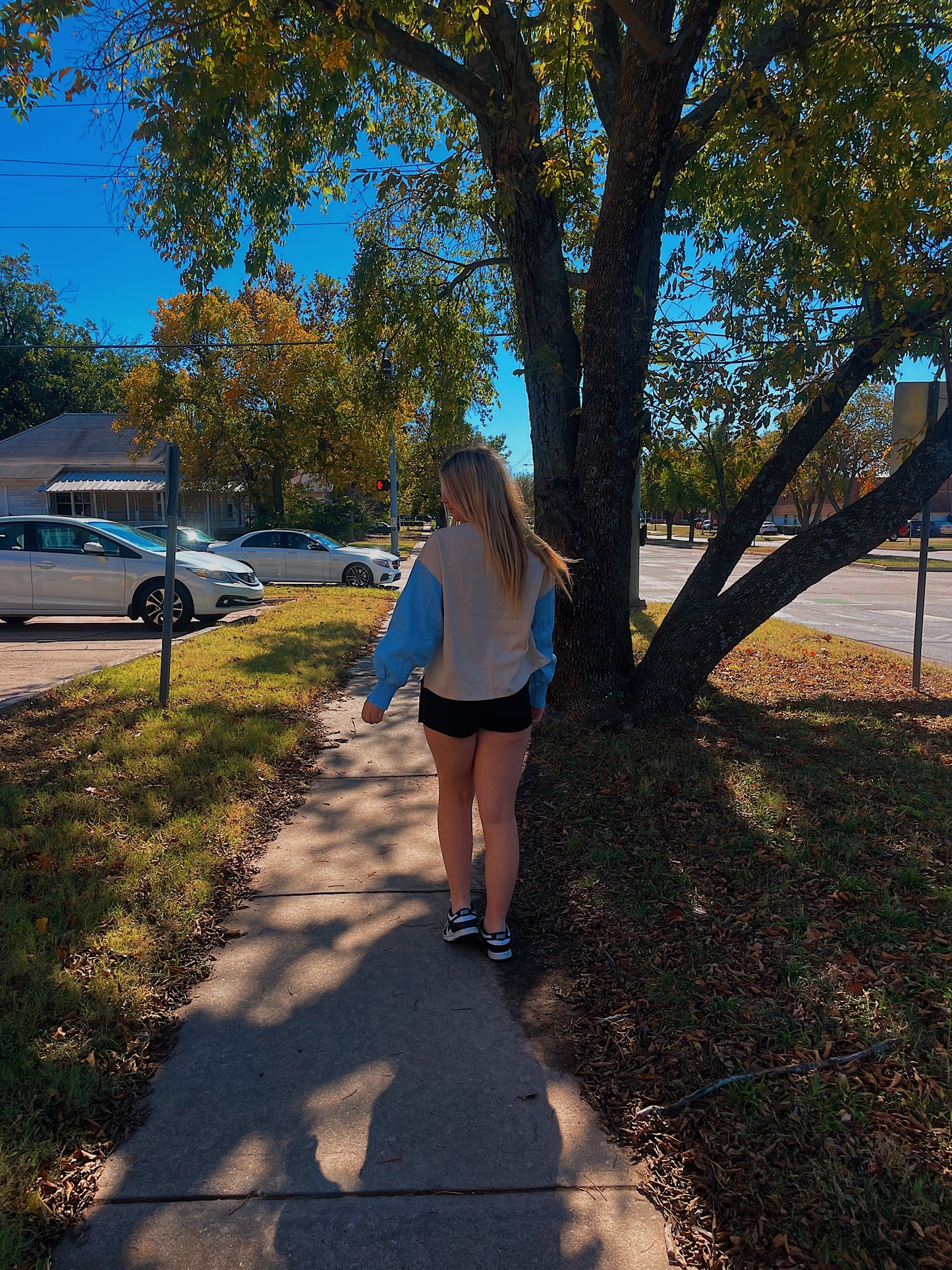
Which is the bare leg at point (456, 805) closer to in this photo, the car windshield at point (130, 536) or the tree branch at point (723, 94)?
the tree branch at point (723, 94)

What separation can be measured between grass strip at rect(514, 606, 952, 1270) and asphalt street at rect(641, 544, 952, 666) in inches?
248

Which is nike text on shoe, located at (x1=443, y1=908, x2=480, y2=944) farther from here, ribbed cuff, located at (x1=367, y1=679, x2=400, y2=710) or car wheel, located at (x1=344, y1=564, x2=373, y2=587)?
car wheel, located at (x1=344, y1=564, x2=373, y2=587)

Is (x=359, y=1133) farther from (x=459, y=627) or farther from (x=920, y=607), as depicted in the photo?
(x=920, y=607)

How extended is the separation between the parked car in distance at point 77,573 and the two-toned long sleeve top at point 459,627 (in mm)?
9638

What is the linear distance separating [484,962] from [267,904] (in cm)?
111

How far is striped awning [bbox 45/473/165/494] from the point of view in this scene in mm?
31562

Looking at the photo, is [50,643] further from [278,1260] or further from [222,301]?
[222,301]

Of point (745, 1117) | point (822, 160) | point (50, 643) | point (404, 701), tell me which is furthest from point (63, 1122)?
point (50, 643)

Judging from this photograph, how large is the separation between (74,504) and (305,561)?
18005 mm

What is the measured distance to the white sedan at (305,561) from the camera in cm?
2064

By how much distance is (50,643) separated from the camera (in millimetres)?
11086

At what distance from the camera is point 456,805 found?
Answer: 3.55 metres

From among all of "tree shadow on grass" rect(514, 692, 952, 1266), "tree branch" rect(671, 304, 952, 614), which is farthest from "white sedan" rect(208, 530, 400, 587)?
"tree shadow on grass" rect(514, 692, 952, 1266)

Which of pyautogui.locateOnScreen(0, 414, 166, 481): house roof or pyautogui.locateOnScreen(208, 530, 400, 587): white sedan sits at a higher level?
pyautogui.locateOnScreen(0, 414, 166, 481): house roof
